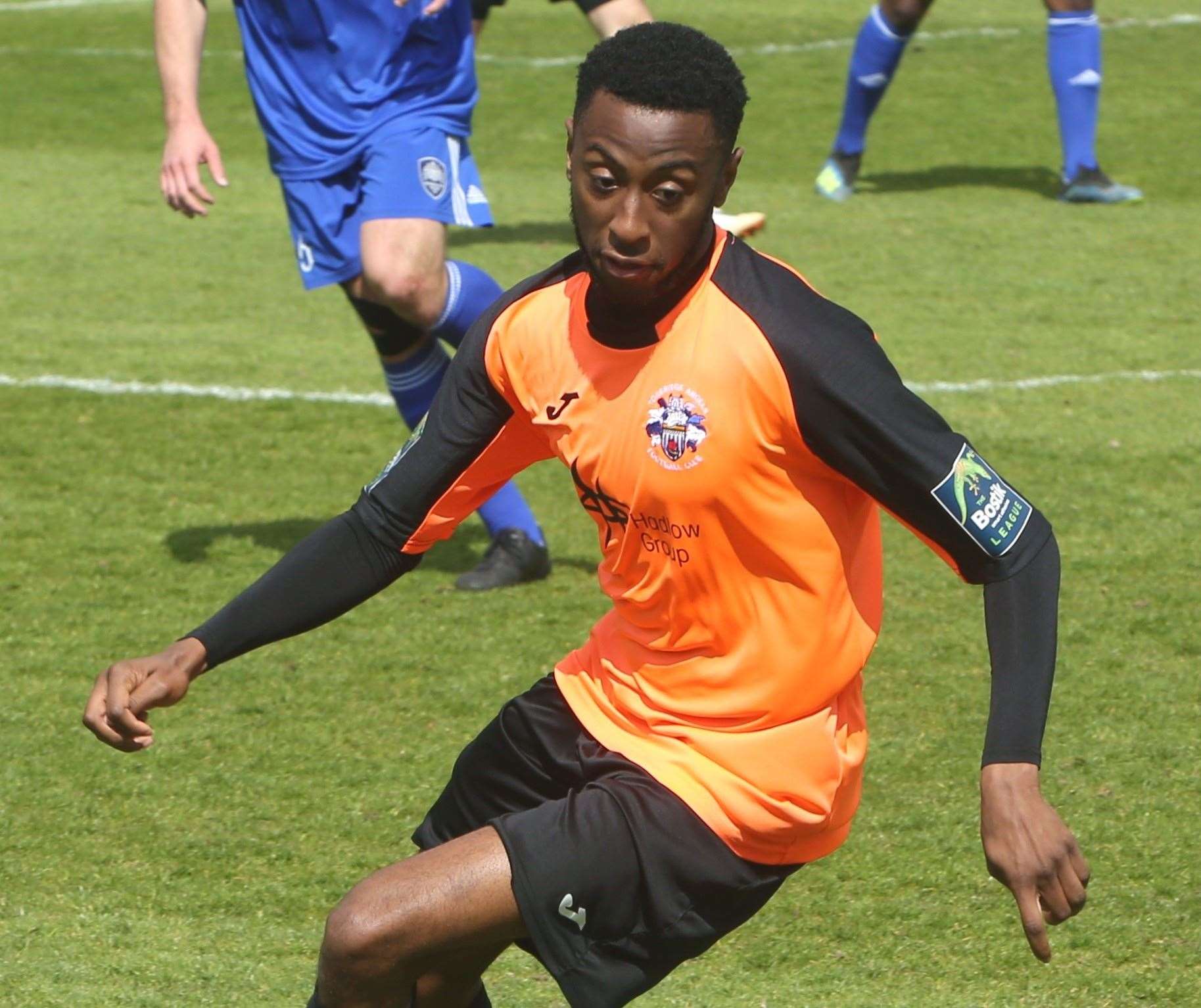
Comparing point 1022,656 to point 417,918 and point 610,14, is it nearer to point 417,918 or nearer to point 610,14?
point 417,918

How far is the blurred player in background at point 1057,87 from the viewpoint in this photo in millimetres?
10078

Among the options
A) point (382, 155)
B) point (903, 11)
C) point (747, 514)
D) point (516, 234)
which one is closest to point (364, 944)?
point (747, 514)

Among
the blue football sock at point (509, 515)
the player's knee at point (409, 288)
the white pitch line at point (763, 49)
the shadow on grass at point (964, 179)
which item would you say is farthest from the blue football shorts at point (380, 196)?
the white pitch line at point (763, 49)

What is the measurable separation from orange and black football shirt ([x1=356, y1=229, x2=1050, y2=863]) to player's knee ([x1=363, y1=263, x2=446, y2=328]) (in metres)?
2.45

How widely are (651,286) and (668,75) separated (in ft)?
0.95

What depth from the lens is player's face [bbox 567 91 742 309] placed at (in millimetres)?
2740

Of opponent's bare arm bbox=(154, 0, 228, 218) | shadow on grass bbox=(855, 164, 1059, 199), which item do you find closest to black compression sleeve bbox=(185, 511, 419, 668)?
opponent's bare arm bbox=(154, 0, 228, 218)

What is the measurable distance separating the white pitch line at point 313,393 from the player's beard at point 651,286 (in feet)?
14.8

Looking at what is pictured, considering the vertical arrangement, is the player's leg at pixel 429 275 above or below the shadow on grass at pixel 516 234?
above

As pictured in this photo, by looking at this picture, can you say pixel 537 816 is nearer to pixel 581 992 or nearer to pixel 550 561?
pixel 581 992

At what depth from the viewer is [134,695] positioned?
2930mm

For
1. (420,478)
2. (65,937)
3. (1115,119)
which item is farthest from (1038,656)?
(1115,119)

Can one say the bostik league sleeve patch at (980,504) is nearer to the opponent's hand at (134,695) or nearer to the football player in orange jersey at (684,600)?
the football player in orange jersey at (684,600)

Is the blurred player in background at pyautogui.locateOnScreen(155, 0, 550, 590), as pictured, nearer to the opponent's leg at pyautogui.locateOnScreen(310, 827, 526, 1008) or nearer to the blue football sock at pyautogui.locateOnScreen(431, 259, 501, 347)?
the blue football sock at pyautogui.locateOnScreen(431, 259, 501, 347)
